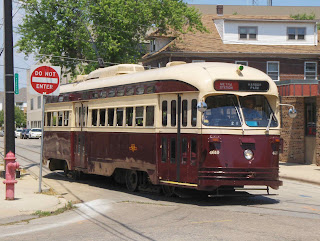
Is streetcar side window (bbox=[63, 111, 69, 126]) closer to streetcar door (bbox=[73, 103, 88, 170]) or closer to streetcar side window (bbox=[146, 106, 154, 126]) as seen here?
streetcar door (bbox=[73, 103, 88, 170])

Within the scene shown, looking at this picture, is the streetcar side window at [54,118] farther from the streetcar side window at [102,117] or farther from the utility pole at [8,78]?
the streetcar side window at [102,117]

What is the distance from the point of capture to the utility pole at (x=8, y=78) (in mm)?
17703

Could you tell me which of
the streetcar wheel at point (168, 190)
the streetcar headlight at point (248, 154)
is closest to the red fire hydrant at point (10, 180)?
the streetcar wheel at point (168, 190)

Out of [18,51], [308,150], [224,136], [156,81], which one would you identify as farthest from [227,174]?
[18,51]

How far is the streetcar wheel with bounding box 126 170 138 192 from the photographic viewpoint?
14429 millimetres

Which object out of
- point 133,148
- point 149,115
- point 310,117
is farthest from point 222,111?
point 310,117

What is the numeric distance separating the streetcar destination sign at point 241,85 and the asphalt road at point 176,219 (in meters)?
2.50

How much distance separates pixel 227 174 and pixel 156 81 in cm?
287

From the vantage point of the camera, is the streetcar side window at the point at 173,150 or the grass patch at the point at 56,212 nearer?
the grass patch at the point at 56,212

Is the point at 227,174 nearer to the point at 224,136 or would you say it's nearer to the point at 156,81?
the point at 224,136

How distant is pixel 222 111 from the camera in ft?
39.6

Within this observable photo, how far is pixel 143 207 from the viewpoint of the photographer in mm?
11844

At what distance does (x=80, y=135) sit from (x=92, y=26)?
2381 centimetres

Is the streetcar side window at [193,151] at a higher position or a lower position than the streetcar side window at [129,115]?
lower
